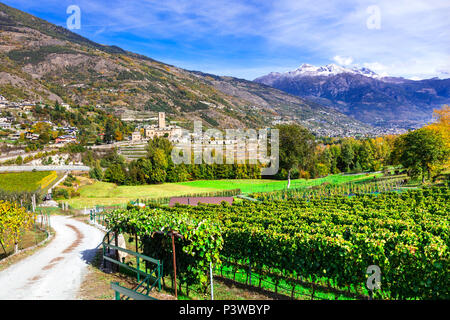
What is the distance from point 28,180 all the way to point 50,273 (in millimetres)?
52515

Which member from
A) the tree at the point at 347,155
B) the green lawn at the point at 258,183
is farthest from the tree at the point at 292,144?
the tree at the point at 347,155

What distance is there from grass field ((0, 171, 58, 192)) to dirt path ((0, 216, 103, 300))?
36.8 meters

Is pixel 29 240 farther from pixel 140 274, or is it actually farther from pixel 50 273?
pixel 140 274

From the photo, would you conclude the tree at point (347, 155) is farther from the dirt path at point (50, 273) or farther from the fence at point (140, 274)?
the fence at point (140, 274)

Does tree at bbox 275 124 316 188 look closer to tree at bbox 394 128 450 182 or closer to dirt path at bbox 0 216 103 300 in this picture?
tree at bbox 394 128 450 182

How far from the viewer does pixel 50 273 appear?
11.8 meters

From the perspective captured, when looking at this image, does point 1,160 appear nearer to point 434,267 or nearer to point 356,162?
point 434,267

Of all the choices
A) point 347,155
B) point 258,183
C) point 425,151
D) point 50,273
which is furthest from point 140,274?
point 347,155

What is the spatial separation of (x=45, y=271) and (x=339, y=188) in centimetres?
4848

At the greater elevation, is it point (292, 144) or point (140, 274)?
point (292, 144)

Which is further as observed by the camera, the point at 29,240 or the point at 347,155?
the point at 347,155

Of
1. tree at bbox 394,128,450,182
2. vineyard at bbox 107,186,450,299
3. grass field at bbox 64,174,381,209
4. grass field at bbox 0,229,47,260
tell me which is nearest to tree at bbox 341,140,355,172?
grass field at bbox 64,174,381,209

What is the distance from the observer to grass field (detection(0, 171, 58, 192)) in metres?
48.3

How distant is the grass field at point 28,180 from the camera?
48281 millimetres
